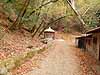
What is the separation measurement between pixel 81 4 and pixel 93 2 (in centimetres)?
176

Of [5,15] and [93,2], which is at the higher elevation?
[93,2]

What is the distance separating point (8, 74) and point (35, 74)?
187cm

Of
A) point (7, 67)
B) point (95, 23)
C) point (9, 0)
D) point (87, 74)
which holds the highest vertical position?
point (9, 0)

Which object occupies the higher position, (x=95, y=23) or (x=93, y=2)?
(x=93, y=2)

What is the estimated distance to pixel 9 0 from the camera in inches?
668

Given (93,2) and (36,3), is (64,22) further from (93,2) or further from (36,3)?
(36,3)

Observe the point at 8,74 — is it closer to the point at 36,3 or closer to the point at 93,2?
the point at 36,3

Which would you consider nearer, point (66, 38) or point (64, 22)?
point (66, 38)

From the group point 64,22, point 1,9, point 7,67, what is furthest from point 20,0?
point 64,22

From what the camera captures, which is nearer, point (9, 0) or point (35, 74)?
point (35, 74)

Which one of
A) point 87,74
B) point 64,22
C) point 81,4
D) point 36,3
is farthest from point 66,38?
point 87,74

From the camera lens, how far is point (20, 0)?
1917 centimetres

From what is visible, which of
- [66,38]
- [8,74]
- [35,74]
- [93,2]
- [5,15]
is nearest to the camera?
[8,74]

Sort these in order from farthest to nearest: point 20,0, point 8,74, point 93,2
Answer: point 93,2
point 20,0
point 8,74
